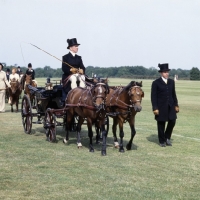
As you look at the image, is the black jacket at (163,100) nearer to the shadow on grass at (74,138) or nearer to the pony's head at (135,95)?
the shadow on grass at (74,138)

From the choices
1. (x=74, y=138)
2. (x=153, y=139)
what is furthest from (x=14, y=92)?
(x=153, y=139)

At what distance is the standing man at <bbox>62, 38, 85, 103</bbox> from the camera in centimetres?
1405

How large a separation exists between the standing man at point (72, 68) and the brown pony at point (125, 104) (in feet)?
4.97

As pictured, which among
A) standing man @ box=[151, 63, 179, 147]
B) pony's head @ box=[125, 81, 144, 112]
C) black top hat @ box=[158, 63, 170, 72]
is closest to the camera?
pony's head @ box=[125, 81, 144, 112]

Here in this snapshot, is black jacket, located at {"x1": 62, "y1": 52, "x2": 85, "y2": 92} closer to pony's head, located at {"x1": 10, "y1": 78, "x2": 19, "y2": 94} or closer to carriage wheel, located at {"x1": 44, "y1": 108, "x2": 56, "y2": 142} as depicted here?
carriage wheel, located at {"x1": 44, "y1": 108, "x2": 56, "y2": 142}

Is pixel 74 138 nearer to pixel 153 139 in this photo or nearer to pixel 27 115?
pixel 27 115

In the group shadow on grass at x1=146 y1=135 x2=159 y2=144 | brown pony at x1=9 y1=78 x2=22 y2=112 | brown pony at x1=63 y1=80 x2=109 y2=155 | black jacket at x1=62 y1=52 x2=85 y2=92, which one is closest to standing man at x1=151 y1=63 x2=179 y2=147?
shadow on grass at x1=146 y1=135 x2=159 y2=144

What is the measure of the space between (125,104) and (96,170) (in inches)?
111

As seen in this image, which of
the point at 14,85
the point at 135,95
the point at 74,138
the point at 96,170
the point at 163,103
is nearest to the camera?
the point at 96,170

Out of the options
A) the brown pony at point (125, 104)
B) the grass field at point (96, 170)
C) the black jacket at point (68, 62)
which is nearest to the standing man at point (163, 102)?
the grass field at point (96, 170)

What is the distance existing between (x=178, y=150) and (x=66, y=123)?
127 inches

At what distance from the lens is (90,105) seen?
12.2 m

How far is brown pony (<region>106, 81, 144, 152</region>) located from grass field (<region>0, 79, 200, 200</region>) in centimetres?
64

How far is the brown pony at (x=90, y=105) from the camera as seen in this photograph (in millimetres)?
11662
